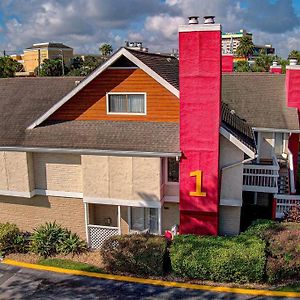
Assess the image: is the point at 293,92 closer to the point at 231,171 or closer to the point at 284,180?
the point at 284,180

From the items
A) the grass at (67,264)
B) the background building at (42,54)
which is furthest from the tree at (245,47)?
the grass at (67,264)

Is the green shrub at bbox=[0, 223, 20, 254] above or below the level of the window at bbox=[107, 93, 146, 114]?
below

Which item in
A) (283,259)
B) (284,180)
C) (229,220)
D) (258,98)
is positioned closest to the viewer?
(283,259)

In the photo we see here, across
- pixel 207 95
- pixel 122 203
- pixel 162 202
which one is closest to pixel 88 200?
pixel 122 203

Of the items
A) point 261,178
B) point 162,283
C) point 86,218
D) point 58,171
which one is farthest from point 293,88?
point 162,283

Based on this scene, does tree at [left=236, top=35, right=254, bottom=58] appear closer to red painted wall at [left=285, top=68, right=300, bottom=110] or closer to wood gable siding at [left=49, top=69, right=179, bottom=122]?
red painted wall at [left=285, top=68, right=300, bottom=110]

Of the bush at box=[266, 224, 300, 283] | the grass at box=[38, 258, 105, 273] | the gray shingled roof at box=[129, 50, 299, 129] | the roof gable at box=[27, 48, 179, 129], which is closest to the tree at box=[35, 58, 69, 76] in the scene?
the gray shingled roof at box=[129, 50, 299, 129]
